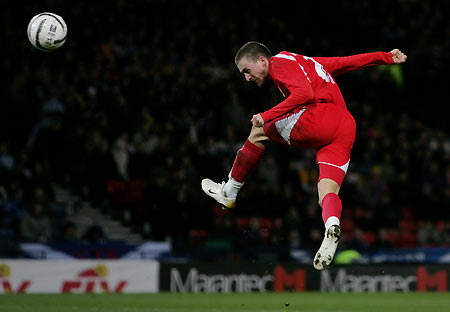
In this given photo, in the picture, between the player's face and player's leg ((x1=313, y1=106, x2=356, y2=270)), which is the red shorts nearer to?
player's leg ((x1=313, y1=106, x2=356, y2=270))

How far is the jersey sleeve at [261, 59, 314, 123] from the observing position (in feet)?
23.4

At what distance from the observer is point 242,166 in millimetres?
8430

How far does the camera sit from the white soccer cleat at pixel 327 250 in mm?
6949

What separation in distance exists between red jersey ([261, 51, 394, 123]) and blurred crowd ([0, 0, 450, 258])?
6.51m

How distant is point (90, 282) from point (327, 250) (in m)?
7.09

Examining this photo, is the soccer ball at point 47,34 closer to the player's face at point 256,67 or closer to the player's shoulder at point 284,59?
the player's face at point 256,67

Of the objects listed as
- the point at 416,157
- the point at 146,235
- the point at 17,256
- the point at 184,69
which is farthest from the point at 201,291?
the point at 416,157

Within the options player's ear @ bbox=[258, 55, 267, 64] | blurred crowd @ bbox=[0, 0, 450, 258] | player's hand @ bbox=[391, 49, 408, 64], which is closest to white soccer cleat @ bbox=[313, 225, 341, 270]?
player's ear @ bbox=[258, 55, 267, 64]

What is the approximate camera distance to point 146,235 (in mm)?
15305

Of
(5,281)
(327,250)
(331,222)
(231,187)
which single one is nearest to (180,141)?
(5,281)

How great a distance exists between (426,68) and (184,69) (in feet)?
22.4

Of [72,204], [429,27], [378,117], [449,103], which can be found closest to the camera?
[72,204]

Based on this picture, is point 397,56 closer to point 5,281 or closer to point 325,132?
point 325,132

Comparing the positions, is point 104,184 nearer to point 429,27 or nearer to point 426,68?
point 426,68
